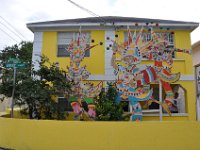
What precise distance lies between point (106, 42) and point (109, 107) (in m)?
4.66

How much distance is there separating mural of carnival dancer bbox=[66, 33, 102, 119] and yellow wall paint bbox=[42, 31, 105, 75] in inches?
70.9

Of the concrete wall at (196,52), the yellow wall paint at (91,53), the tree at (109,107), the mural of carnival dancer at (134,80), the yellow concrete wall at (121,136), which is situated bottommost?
the yellow concrete wall at (121,136)

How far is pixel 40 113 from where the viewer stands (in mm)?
11859

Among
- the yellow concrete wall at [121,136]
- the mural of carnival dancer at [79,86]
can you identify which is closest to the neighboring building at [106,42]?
the mural of carnival dancer at [79,86]

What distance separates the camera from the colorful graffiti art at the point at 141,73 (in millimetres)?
11656

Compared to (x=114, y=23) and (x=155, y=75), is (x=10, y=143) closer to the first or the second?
(x=155, y=75)

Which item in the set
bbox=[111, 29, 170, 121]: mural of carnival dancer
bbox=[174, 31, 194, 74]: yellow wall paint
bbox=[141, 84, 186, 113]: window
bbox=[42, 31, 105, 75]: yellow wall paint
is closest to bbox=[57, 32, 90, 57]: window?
bbox=[42, 31, 105, 75]: yellow wall paint

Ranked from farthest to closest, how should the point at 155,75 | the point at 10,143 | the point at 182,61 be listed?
the point at 182,61, the point at 155,75, the point at 10,143

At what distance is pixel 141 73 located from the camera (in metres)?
11.8

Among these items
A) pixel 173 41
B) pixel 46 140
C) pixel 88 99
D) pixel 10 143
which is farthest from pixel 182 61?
pixel 10 143

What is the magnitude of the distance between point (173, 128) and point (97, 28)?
8.35 m

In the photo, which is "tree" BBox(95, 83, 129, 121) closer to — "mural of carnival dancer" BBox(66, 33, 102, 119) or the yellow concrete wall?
"mural of carnival dancer" BBox(66, 33, 102, 119)

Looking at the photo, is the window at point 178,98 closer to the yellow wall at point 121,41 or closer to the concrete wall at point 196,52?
the yellow wall at point 121,41

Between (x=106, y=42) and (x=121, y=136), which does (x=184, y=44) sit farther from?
(x=121, y=136)
